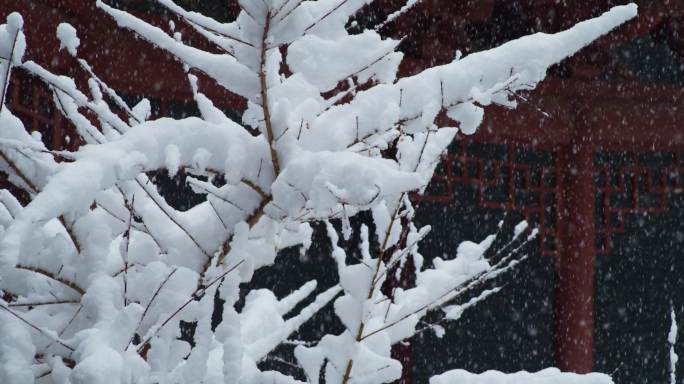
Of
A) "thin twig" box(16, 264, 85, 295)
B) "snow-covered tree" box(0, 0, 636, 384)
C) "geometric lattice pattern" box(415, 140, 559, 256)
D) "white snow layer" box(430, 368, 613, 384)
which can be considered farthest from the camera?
"geometric lattice pattern" box(415, 140, 559, 256)

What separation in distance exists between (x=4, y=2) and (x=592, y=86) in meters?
2.87

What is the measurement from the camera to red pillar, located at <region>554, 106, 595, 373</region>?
13.1 feet

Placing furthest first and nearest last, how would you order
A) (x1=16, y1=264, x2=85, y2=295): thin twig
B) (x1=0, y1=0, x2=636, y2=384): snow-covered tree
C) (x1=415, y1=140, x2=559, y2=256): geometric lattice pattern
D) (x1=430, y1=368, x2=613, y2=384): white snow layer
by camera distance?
1. (x1=415, y1=140, x2=559, y2=256): geometric lattice pattern
2. (x1=430, y1=368, x2=613, y2=384): white snow layer
3. (x1=16, y1=264, x2=85, y2=295): thin twig
4. (x1=0, y1=0, x2=636, y2=384): snow-covered tree

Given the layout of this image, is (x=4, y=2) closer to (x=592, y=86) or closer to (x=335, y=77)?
(x=335, y=77)

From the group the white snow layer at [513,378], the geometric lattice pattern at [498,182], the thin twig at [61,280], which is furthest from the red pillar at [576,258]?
the thin twig at [61,280]

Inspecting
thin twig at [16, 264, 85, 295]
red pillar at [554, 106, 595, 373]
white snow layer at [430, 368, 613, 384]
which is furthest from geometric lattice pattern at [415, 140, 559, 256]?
thin twig at [16, 264, 85, 295]

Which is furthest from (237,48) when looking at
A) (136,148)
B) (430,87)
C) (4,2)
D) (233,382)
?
(4,2)

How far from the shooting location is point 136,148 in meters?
0.94

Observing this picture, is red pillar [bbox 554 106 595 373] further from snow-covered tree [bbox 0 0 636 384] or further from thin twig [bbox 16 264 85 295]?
thin twig [bbox 16 264 85 295]

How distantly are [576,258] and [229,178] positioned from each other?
11.2 feet

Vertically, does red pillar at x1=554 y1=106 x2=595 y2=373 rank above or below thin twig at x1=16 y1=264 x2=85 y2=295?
above

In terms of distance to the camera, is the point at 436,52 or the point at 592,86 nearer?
the point at 436,52

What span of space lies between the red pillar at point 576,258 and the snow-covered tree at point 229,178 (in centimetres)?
298

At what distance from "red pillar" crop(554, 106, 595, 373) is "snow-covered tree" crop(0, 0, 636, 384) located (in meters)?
2.98
